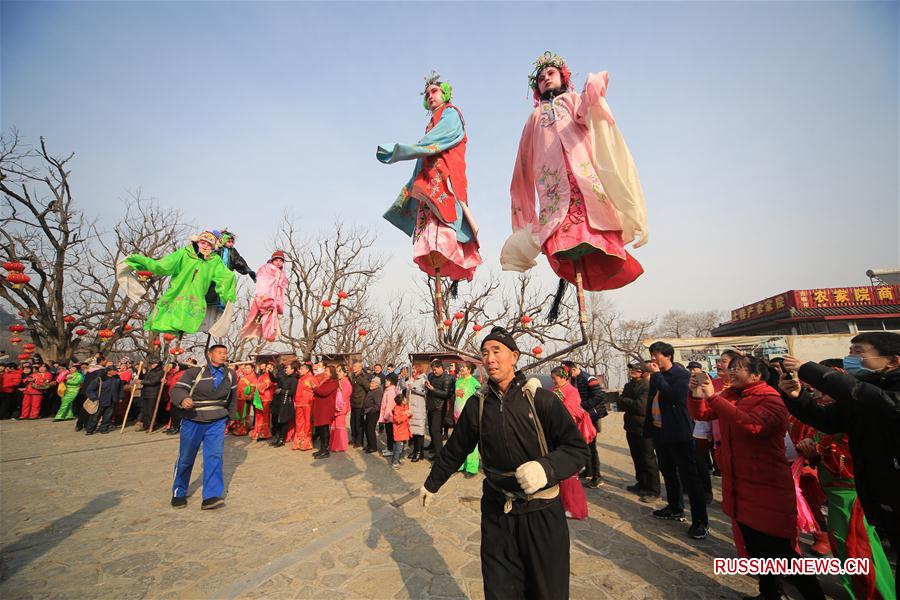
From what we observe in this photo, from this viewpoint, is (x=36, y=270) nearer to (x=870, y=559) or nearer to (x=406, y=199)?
(x=406, y=199)

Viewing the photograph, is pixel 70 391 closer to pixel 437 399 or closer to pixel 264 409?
pixel 264 409

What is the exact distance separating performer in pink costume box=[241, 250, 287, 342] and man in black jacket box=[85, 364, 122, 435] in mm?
7808

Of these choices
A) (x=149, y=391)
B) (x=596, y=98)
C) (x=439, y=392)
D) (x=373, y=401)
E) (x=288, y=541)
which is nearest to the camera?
(x=596, y=98)

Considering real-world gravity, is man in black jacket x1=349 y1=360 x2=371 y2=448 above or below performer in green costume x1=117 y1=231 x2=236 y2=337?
below

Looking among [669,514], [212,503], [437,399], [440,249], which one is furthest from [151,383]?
[669,514]

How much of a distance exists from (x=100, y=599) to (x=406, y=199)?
438 cm

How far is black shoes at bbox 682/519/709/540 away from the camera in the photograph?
443 cm

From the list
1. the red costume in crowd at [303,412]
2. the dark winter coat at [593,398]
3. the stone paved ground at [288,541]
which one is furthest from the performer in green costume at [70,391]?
the dark winter coat at [593,398]

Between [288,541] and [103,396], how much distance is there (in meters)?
9.96

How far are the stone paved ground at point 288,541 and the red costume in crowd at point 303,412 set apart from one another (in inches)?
77.1

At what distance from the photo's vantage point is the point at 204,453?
17.0ft

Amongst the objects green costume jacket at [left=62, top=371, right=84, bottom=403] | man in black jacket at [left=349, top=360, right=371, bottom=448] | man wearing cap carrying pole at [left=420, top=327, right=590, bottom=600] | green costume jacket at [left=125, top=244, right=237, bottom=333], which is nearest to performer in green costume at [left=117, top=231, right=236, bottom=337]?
green costume jacket at [left=125, top=244, right=237, bottom=333]

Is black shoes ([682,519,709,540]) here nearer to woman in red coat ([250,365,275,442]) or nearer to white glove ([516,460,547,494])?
white glove ([516,460,547,494])

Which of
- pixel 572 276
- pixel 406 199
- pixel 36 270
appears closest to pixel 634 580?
pixel 572 276
